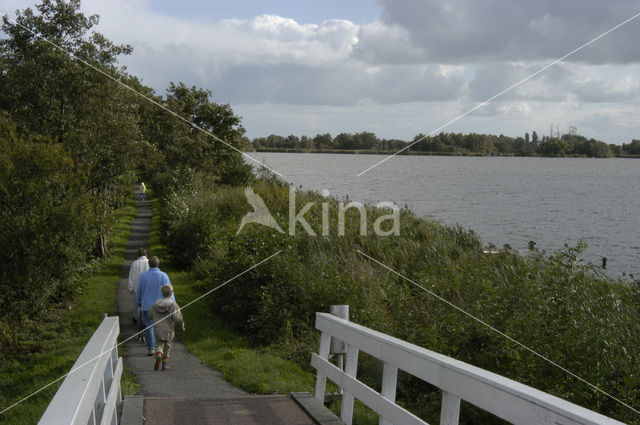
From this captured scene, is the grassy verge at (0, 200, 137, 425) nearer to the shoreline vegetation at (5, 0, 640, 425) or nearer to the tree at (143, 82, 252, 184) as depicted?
the shoreline vegetation at (5, 0, 640, 425)

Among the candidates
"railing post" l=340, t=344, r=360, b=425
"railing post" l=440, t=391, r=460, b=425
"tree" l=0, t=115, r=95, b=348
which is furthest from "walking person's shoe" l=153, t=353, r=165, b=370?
"railing post" l=440, t=391, r=460, b=425

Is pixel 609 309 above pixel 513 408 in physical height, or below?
below

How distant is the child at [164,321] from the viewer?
1051 cm

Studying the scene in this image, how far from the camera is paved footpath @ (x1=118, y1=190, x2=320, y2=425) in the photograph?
21.7ft

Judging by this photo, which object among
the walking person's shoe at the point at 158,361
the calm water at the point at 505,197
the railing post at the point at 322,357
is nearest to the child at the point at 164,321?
the walking person's shoe at the point at 158,361

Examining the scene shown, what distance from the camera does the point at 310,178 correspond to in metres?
16.3

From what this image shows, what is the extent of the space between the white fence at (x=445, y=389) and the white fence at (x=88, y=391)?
85.9 inches

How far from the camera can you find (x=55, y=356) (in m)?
13.1

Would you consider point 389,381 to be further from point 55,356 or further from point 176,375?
point 55,356

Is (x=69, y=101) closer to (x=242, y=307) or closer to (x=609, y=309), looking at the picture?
(x=242, y=307)

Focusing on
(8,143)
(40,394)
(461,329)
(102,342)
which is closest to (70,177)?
(8,143)

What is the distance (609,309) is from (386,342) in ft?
17.4

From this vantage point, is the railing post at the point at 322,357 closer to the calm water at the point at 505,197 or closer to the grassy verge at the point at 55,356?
the grassy verge at the point at 55,356

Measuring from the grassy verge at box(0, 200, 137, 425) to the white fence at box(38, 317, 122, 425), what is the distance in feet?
11.9
